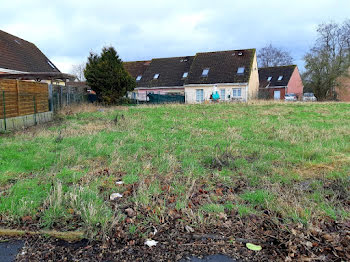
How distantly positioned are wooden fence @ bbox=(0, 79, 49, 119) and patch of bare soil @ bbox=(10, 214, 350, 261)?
9.24 meters

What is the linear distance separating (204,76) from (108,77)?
46.5 ft

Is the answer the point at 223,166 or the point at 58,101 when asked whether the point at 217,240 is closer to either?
the point at 223,166

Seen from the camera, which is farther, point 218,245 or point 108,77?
point 108,77

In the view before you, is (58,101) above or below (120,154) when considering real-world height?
above

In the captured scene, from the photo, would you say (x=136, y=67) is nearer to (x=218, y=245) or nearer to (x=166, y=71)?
(x=166, y=71)

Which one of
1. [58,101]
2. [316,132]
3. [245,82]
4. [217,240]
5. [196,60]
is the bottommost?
[217,240]

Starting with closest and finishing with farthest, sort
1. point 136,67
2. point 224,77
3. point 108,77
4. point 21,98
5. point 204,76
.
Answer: point 21,98, point 108,77, point 224,77, point 204,76, point 136,67

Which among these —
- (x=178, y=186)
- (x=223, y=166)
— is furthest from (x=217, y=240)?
(x=223, y=166)

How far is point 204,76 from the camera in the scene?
112 ft

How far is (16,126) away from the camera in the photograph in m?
11.1

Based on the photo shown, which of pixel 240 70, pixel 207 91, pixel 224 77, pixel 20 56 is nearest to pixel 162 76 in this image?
pixel 207 91

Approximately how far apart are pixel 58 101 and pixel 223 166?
15.0 meters

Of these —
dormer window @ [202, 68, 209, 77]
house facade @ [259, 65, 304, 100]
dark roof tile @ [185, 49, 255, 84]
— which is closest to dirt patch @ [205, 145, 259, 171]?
dark roof tile @ [185, 49, 255, 84]

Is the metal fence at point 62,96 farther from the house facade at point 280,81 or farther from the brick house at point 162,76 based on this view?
the house facade at point 280,81
